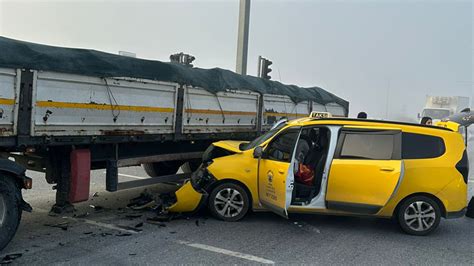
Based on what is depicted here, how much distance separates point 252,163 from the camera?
6707mm

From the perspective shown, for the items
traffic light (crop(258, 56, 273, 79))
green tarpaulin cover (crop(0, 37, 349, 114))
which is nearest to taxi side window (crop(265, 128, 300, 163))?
green tarpaulin cover (crop(0, 37, 349, 114))

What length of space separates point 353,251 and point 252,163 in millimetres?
2036

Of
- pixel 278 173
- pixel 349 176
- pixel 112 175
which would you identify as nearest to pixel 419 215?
pixel 349 176

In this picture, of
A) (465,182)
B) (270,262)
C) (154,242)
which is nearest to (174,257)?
(154,242)

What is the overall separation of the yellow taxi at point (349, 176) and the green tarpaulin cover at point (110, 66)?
1.79 metres

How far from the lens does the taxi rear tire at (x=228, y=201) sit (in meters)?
6.65

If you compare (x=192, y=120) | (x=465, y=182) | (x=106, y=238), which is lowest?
(x=106, y=238)

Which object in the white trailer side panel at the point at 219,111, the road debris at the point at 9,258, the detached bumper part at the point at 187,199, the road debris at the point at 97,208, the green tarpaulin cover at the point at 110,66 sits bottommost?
the road debris at the point at 9,258

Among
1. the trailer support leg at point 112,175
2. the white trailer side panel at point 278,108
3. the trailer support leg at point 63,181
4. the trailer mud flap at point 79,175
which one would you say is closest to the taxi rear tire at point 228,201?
the trailer support leg at point 112,175

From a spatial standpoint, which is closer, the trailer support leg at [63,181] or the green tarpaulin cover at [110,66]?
the green tarpaulin cover at [110,66]

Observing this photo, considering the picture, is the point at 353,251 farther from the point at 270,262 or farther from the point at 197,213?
the point at 197,213

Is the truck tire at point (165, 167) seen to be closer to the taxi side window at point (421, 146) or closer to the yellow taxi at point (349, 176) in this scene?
the yellow taxi at point (349, 176)

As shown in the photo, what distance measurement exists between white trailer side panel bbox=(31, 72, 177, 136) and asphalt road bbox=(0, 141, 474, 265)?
4.58ft

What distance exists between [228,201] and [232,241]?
3.46ft
